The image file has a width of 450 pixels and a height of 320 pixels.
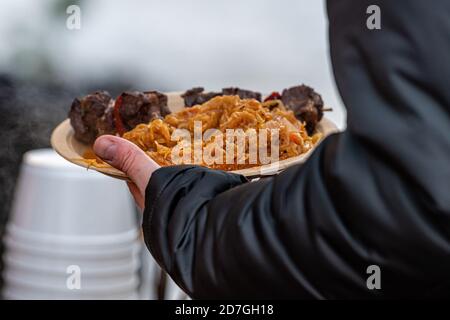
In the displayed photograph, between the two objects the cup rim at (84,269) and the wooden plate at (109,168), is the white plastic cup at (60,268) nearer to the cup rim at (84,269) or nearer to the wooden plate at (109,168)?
the cup rim at (84,269)

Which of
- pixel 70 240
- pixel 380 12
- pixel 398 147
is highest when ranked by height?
pixel 380 12

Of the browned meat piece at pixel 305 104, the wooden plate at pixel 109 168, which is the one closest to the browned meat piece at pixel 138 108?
the wooden plate at pixel 109 168

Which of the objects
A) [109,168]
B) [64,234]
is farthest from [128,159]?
[64,234]

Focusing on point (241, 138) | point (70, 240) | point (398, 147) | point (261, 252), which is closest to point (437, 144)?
point (398, 147)

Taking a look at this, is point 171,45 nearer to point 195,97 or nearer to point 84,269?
point 84,269

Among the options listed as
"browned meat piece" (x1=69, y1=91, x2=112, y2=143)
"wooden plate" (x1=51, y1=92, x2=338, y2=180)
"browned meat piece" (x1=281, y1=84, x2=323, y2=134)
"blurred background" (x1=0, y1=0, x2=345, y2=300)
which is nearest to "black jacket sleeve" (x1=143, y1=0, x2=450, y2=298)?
"wooden plate" (x1=51, y1=92, x2=338, y2=180)

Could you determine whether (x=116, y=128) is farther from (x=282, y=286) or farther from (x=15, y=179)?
(x=15, y=179)
